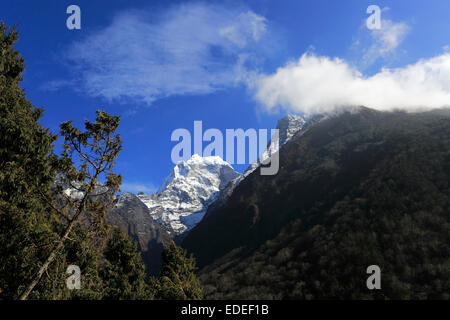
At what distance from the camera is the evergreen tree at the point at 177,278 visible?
21239 mm

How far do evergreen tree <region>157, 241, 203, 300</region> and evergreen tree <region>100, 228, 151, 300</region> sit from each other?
6.82ft

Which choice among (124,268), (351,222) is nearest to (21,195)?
(124,268)

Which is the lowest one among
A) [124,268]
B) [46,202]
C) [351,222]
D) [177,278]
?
[177,278]

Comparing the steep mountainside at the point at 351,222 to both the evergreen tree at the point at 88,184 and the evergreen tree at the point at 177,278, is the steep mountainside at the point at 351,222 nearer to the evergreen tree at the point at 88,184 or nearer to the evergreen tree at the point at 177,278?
the evergreen tree at the point at 177,278

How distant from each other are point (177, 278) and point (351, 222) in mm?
59533

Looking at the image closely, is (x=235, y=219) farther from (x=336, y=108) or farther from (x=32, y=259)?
(x=32, y=259)

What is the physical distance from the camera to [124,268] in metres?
25.1

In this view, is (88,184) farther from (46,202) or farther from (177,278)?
(177,278)

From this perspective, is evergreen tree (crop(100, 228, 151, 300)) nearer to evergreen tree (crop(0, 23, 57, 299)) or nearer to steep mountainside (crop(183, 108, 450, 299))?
evergreen tree (crop(0, 23, 57, 299))

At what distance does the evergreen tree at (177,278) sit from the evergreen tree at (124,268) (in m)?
2.08

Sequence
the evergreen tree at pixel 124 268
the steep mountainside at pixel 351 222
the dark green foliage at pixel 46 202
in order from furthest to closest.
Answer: the steep mountainside at pixel 351 222, the evergreen tree at pixel 124 268, the dark green foliage at pixel 46 202

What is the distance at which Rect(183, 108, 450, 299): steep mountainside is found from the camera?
1943 inches

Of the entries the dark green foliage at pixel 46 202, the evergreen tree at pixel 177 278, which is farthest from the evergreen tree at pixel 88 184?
the evergreen tree at pixel 177 278
